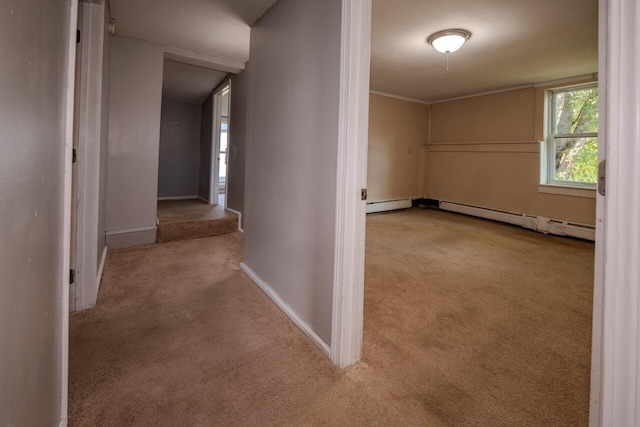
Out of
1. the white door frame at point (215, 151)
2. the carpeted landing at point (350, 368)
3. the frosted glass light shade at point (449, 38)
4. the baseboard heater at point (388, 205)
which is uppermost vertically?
the frosted glass light shade at point (449, 38)

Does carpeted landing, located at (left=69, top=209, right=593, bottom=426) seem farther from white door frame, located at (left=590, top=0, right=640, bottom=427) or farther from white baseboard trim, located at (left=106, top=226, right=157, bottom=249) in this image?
white door frame, located at (left=590, top=0, right=640, bottom=427)

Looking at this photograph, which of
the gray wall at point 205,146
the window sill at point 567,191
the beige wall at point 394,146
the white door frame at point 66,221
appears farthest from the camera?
the beige wall at point 394,146

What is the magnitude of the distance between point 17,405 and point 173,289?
174cm

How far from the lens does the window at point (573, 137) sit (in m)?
4.36

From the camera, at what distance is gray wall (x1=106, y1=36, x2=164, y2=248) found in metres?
3.27

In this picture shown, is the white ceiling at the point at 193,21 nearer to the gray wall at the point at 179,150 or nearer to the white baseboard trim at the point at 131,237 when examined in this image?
the white baseboard trim at the point at 131,237

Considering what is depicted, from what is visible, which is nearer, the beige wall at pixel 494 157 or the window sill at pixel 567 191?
the window sill at pixel 567 191

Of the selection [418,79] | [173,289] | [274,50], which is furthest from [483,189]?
[173,289]

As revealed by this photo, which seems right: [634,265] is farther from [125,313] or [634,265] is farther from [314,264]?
[125,313]

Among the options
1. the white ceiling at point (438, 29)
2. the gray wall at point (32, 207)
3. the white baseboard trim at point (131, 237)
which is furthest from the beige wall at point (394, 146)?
the gray wall at point (32, 207)

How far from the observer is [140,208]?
11.5ft

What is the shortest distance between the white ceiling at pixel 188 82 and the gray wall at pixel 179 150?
0.24 meters

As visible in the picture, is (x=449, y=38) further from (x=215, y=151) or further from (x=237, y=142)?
(x=215, y=151)

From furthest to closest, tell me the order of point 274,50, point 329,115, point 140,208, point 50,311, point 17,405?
point 140,208 → point 274,50 → point 329,115 → point 50,311 → point 17,405
